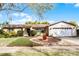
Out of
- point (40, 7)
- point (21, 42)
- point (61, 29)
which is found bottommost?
point (21, 42)

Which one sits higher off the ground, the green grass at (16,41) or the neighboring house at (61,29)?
the neighboring house at (61,29)

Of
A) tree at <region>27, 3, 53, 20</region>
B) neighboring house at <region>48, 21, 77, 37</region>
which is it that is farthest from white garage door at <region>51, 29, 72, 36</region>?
tree at <region>27, 3, 53, 20</region>

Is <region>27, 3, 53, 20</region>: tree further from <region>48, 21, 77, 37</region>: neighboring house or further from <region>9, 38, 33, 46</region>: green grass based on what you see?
<region>9, 38, 33, 46</region>: green grass

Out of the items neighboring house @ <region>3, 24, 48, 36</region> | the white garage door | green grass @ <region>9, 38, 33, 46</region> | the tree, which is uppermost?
the tree

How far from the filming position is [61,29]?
7.44 feet

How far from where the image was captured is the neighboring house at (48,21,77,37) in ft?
7.39

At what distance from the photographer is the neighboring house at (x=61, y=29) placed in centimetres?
225

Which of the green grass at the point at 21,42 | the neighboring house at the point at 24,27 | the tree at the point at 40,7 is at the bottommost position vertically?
the green grass at the point at 21,42

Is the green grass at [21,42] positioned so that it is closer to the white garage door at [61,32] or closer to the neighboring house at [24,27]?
the neighboring house at [24,27]

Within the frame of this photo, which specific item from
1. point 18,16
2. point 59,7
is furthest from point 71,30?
point 18,16

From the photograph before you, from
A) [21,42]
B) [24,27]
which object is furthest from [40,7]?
[21,42]

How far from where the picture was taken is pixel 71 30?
2.26 meters

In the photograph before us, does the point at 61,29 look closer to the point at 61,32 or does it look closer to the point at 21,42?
the point at 61,32

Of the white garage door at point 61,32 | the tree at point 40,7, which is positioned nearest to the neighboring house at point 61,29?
the white garage door at point 61,32
